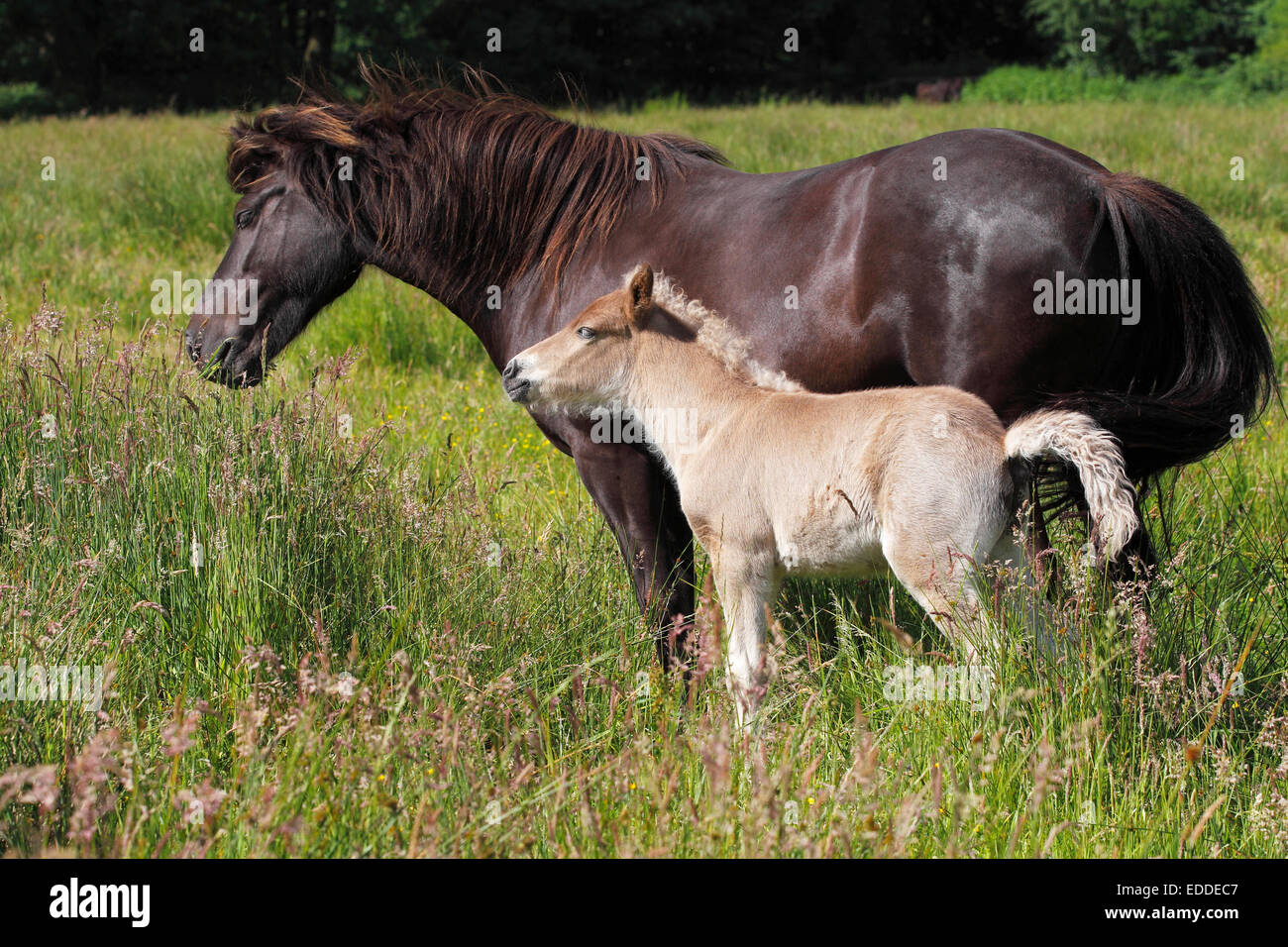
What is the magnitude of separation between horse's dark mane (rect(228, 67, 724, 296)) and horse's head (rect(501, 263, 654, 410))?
626mm

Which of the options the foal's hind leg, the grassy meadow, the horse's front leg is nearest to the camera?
the grassy meadow

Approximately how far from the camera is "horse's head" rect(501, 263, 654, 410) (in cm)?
373

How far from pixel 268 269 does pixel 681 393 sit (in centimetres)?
187

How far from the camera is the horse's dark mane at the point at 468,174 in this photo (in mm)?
4352

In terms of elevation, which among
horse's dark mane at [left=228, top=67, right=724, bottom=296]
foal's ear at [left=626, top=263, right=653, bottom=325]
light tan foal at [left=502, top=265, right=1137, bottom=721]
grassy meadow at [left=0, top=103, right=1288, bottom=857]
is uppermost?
horse's dark mane at [left=228, top=67, right=724, bottom=296]

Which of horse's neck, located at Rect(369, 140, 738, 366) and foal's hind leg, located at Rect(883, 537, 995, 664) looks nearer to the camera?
foal's hind leg, located at Rect(883, 537, 995, 664)

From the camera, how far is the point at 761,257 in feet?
12.5

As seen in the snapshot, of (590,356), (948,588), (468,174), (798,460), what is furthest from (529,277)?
(948,588)

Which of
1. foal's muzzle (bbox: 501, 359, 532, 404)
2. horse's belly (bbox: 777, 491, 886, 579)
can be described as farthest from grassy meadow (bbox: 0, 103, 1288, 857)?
foal's muzzle (bbox: 501, 359, 532, 404)

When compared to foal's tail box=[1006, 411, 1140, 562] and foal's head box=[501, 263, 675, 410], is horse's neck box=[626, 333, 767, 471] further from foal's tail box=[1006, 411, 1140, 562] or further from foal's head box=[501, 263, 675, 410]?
foal's tail box=[1006, 411, 1140, 562]

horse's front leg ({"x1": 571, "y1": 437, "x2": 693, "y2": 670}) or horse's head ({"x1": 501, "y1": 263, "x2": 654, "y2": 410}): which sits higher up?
horse's head ({"x1": 501, "y1": 263, "x2": 654, "y2": 410})

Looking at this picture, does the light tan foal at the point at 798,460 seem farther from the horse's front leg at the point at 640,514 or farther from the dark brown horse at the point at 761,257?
the dark brown horse at the point at 761,257

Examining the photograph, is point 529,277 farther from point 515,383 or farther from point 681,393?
point 681,393

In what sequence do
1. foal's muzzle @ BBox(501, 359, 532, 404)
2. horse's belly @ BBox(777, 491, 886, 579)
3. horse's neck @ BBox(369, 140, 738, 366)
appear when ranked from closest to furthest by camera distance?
horse's belly @ BBox(777, 491, 886, 579) → foal's muzzle @ BBox(501, 359, 532, 404) → horse's neck @ BBox(369, 140, 738, 366)
